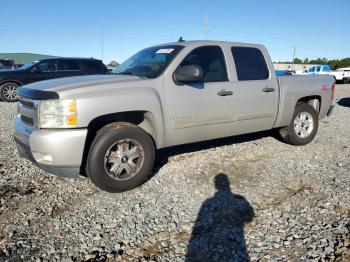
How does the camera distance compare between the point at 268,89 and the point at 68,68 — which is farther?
the point at 68,68

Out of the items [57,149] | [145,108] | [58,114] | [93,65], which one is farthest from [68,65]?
[57,149]

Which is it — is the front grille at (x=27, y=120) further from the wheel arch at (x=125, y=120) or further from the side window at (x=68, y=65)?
the side window at (x=68, y=65)

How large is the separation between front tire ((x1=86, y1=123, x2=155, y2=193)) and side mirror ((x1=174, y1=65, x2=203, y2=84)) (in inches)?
33.4

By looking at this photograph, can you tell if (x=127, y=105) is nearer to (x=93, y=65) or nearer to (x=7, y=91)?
(x=93, y=65)

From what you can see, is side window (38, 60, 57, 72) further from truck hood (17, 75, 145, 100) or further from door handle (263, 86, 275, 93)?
door handle (263, 86, 275, 93)

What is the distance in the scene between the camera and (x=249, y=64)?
4.97 metres

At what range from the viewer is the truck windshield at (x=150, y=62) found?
4.18 m

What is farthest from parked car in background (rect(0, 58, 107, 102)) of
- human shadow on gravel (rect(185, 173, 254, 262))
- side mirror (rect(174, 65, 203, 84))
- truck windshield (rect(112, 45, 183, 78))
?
human shadow on gravel (rect(185, 173, 254, 262))

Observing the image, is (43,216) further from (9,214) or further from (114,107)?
(114,107)

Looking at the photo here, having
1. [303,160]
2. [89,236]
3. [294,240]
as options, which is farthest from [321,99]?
[89,236]

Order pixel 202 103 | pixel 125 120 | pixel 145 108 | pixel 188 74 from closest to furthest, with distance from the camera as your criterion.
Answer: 1. pixel 145 108
2. pixel 188 74
3. pixel 125 120
4. pixel 202 103

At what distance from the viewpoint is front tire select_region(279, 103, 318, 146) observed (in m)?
5.70

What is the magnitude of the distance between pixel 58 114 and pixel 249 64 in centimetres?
307

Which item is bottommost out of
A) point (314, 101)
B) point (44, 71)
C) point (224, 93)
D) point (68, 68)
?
point (314, 101)
